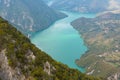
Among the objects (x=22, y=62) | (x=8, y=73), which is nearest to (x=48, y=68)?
(x=22, y=62)

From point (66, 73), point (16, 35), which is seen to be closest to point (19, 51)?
point (16, 35)

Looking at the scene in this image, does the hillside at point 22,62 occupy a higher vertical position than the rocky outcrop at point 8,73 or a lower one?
higher

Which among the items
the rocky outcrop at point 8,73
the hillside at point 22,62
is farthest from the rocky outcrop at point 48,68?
the rocky outcrop at point 8,73

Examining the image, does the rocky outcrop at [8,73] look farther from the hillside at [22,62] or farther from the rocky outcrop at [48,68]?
the rocky outcrop at [48,68]

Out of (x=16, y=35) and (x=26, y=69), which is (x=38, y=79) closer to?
(x=26, y=69)

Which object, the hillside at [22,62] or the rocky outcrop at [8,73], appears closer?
the rocky outcrop at [8,73]

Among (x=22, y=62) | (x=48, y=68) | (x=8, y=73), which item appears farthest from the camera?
(x=48, y=68)

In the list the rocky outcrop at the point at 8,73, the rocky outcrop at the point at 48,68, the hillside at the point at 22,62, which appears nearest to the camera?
the rocky outcrop at the point at 8,73

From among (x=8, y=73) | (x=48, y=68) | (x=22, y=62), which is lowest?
(x=8, y=73)

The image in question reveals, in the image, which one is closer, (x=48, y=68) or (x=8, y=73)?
(x=8, y=73)

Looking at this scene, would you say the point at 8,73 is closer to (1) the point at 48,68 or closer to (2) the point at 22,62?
(2) the point at 22,62
